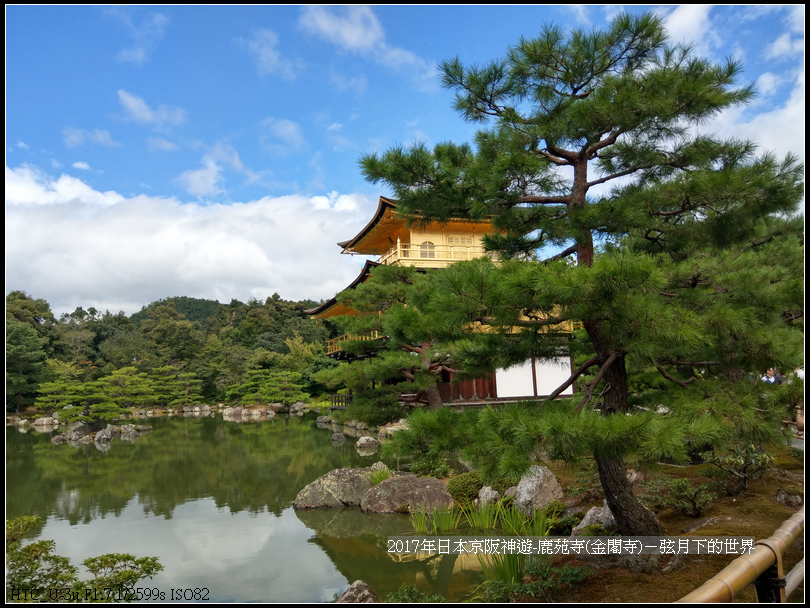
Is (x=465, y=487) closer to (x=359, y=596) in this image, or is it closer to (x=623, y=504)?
(x=359, y=596)

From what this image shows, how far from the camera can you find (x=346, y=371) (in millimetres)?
9461

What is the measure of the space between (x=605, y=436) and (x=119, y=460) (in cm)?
1161

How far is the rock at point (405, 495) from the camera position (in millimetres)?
6105

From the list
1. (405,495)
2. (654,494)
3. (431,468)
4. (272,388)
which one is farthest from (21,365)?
(654,494)

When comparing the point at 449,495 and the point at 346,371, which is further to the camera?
the point at 346,371

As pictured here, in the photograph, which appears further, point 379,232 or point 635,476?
point 379,232

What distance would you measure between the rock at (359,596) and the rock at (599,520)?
1718 mm

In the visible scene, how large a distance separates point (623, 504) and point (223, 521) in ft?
15.7

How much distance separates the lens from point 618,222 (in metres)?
3.21

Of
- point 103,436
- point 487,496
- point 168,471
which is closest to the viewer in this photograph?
point 487,496

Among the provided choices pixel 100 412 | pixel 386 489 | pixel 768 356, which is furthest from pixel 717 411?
pixel 100 412

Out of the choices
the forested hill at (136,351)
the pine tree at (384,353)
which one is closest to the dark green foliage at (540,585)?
the pine tree at (384,353)

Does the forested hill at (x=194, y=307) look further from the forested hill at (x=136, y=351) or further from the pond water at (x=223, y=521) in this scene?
the pond water at (x=223, y=521)

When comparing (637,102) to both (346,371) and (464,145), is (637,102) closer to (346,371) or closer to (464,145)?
(464,145)
